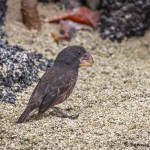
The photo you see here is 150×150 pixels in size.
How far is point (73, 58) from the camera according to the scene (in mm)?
5848

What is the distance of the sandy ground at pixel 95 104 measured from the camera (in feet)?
16.2

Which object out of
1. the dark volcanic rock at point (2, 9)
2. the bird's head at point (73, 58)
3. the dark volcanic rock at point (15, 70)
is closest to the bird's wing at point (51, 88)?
the bird's head at point (73, 58)

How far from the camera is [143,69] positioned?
23.5ft

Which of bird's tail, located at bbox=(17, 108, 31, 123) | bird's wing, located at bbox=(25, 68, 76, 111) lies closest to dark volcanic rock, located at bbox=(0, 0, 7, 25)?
bird's wing, located at bbox=(25, 68, 76, 111)

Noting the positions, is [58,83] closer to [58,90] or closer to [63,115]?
[58,90]

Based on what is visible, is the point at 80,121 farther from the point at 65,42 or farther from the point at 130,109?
the point at 65,42

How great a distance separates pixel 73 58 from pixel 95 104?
0.48m

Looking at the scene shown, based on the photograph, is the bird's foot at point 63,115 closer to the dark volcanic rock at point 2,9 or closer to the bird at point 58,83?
the bird at point 58,83

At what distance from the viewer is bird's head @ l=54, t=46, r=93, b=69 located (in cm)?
582

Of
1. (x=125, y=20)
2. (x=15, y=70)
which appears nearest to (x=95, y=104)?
(x=15, y=70)

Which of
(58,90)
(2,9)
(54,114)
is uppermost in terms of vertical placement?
(58,90)

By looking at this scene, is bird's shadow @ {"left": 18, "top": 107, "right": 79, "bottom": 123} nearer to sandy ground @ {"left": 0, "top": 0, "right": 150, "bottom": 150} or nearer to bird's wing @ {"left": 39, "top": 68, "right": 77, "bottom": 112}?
sandy ground @ {"left": 0, "top": 0, "right": 150, "bottom": 150}

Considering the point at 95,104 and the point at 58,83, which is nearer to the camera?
the point at 58,83

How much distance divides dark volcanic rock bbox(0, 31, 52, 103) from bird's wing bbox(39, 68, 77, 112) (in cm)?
55
